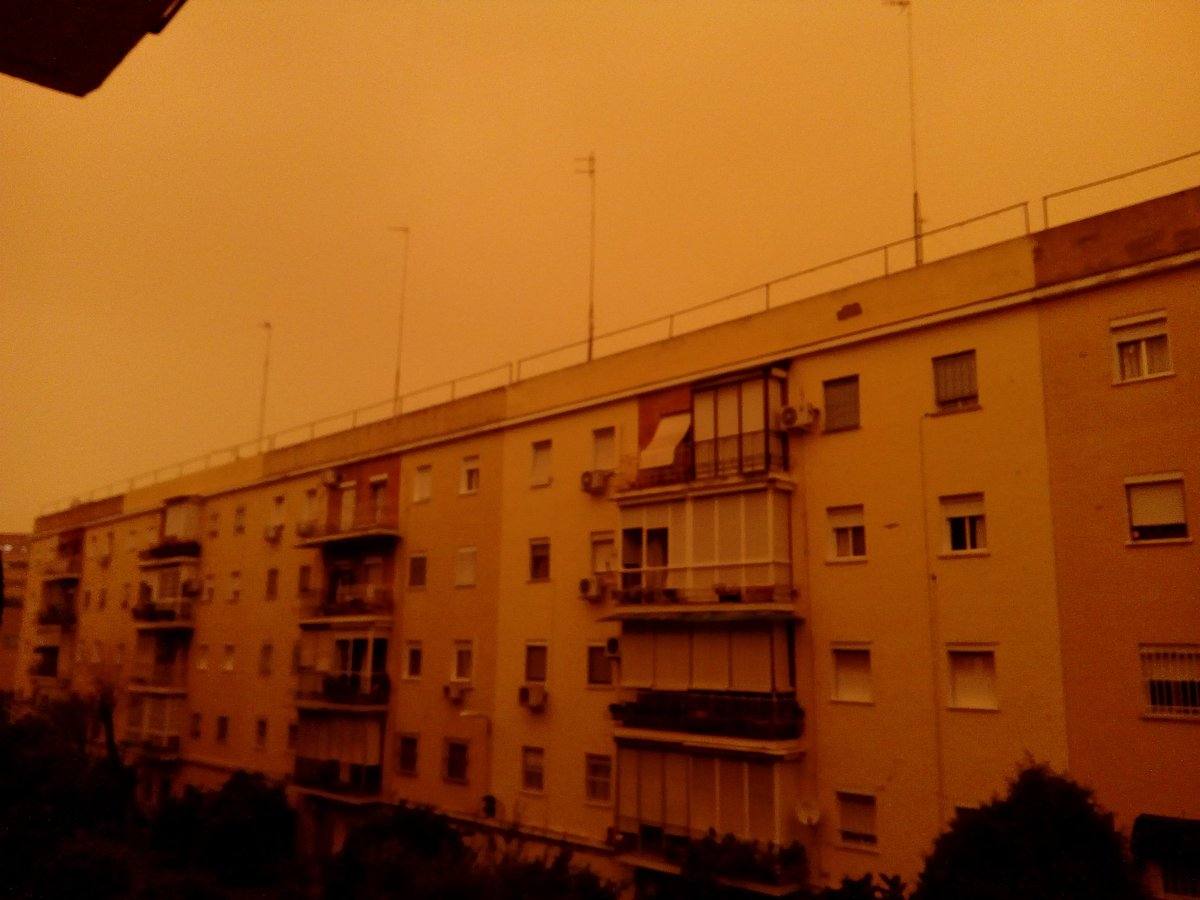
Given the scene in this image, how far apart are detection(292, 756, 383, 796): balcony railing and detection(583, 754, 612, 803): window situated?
9849mm

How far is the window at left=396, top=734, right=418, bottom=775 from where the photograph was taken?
32.4 m

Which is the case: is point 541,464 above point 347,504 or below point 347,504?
above

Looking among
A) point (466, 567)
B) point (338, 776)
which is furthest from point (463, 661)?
point (338, 776)

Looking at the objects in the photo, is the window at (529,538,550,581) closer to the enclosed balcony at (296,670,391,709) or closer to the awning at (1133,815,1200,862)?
the enclosed balcony at (296,670,391,709)

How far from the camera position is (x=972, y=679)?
19.7 metres

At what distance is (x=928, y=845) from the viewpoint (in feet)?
64.0

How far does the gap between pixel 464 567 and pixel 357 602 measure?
4.99 metres

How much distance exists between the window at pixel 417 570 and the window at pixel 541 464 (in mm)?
5680

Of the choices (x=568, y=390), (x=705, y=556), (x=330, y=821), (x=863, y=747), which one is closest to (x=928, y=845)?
(x=863, y=747)

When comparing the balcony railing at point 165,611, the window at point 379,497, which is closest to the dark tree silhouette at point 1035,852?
the window at point 379,497

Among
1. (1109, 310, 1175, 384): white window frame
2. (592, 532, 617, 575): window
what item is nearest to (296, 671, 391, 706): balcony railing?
(592, 532, 617, 575): window

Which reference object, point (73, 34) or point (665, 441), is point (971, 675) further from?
point (73, 34)

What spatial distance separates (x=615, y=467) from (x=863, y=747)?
33.3 feet

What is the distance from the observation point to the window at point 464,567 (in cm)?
3168
